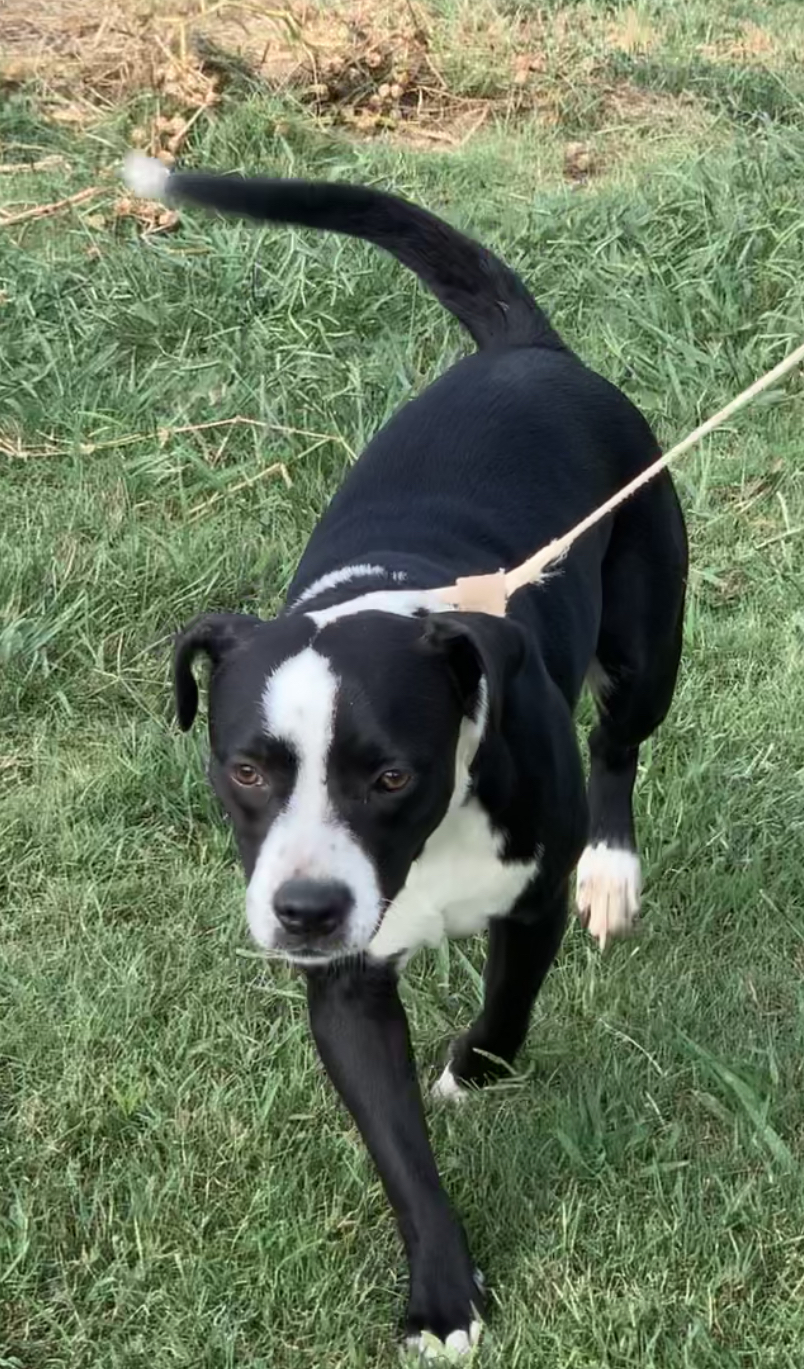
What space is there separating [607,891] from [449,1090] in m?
0.54

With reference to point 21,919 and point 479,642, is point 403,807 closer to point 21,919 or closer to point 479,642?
point 479,642

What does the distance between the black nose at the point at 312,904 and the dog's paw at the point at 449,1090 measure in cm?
87

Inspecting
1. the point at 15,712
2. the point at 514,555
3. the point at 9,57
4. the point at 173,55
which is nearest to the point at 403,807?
the point at 514,555

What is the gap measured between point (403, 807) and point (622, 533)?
122 centimetres

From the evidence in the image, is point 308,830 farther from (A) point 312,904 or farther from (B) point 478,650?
(B) point 478,650

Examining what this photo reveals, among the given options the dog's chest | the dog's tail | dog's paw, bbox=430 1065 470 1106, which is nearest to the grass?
dog's paw, bbox=430 1065 470 1106

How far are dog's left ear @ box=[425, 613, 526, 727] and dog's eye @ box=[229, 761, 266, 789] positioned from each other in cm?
28

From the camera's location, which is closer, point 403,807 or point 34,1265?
point 403,807

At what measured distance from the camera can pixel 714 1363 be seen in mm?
2221

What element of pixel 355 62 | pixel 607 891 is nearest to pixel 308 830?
pixel 607 891

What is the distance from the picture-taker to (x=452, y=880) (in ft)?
7.53

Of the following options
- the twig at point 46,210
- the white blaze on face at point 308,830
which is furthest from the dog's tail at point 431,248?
the twig at point 46,210

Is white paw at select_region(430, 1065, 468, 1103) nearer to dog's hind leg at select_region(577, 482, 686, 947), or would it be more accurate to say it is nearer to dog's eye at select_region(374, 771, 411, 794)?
dog's hind leg at select_region(577, 482, 686, 947)

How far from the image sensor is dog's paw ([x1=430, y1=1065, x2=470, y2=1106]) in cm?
270
